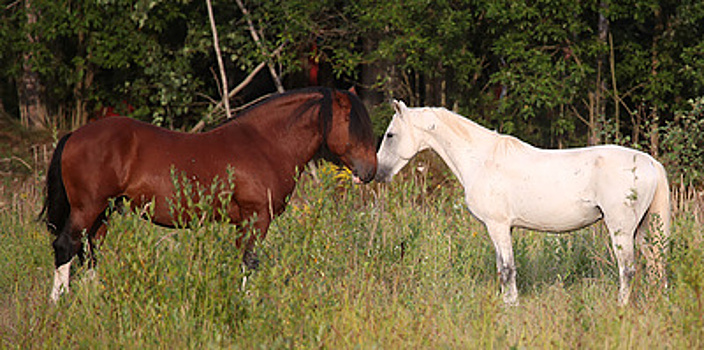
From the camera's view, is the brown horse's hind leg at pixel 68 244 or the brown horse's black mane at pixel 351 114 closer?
the brown horse's hind leg at pixel 68 244

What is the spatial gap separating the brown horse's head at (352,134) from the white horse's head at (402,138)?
0.13m

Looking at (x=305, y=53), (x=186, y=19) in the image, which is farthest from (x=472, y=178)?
(x=186, y=19)

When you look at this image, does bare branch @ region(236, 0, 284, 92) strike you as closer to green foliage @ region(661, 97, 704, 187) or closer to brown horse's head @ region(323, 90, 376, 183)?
green foliage @ region(661, 97, 704, 187)

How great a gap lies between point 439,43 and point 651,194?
8.15 m

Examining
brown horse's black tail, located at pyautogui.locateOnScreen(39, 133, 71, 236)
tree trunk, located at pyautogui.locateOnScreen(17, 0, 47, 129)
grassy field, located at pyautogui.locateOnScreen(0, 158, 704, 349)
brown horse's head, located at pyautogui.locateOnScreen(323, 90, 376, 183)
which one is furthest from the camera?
tree trunk, located at pyautogui.locateOnScreen(17, 0, 47, 129)

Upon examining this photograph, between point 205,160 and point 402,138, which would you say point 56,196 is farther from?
point 402,138

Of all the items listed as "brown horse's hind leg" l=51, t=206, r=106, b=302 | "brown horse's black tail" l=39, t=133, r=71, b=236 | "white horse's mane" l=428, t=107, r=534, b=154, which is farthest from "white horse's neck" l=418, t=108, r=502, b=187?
"brown horse's black tail" l=39, t=133, r=71, b=236

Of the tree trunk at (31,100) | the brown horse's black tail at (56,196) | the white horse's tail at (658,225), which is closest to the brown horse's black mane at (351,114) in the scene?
the brown horse's black tail at (56,196)

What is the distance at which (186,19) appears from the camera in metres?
15.0

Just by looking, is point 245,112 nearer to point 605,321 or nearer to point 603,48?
point 605,321

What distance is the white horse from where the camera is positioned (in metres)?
5.36

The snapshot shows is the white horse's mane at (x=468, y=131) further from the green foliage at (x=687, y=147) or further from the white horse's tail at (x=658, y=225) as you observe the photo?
the green foliage at (x=687, y=147)

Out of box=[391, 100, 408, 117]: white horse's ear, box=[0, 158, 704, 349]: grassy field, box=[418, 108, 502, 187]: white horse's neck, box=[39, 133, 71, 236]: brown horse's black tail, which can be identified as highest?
box=[391, 100, 408, 117]: white horse's ear

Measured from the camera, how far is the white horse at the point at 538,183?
5.36m
